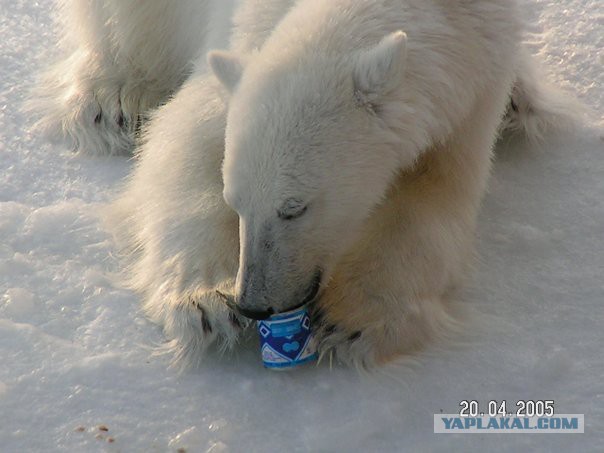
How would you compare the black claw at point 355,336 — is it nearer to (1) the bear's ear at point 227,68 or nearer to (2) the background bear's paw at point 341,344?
(2) the background bear's paw at point 341,344

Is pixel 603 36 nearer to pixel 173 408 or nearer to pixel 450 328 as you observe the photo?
pixel 450 328

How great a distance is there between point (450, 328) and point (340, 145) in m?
0.63

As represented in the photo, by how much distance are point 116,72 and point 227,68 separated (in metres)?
1.56

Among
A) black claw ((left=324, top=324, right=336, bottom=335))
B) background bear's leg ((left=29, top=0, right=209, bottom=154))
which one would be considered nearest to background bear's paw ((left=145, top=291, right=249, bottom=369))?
black claw ((left=324, top=324, right=336, bottom=335))

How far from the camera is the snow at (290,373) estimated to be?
2.47 meters

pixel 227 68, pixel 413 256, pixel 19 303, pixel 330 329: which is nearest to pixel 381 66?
pixel 227 68

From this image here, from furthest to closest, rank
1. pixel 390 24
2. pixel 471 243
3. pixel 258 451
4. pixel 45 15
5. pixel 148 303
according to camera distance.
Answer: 1. pixel 45 15
2. pixel 471 243
3. pixel 148 303
4. pixel 390 24
5. pixel 258 451

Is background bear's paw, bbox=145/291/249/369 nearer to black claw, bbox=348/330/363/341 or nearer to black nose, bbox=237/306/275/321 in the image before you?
black nose, bbox=237/306/275/321

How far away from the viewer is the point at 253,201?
8.44 feet

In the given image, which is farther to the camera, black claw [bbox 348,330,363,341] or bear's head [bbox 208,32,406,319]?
black claw [bbox 348,330,363,341]

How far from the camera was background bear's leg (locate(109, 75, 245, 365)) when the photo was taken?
109 inches

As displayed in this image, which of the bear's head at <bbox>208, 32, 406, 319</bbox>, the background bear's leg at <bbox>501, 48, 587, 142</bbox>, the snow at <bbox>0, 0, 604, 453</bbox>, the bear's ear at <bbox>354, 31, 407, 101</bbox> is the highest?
the background bear's leg at <bbox>501, 48, 587, 142</bbox>

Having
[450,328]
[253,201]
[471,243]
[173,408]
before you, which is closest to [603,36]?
[471,243]

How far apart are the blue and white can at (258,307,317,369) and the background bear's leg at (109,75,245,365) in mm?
140
